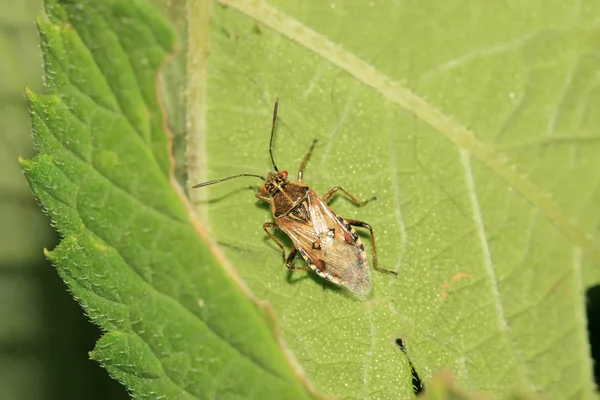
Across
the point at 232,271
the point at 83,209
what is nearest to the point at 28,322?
the point at 83,209

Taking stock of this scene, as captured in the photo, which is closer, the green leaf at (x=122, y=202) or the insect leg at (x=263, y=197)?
the green leaf at (x=122, y=202)

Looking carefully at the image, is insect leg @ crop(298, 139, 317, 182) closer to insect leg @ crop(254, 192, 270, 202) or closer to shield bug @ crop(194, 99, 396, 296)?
shield bug @ crop(194, 99, 396, 296)

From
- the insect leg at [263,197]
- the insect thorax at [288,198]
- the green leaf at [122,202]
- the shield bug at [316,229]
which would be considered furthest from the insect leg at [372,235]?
the green leaf at [122,202]

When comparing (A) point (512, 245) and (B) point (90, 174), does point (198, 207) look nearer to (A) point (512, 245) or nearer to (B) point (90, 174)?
(B) point (90, 174)

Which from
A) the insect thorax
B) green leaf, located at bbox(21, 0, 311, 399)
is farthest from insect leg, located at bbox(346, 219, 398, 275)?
green leaf, located at bbox(21, 0, 311, 399)

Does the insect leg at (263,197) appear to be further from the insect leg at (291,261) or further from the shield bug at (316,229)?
the insect leg at (291,261)

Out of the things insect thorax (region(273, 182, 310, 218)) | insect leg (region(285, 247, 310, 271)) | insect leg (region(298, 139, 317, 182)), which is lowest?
insect leg (region(285, 247, 310, 271))
